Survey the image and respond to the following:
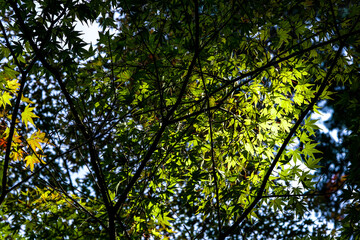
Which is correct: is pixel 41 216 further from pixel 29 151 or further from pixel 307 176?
pixel 307 176

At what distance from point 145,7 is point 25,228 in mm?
2538

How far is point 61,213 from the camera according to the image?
3.17 m

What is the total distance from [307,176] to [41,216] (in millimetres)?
2558

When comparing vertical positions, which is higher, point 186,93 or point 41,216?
point 186,93

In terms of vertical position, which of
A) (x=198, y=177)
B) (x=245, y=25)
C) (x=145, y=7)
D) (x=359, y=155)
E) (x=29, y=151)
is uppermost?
(x=145, y=7)

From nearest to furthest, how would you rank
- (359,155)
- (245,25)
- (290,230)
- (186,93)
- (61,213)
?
(359,155)
(245,25)
(186,93)
(61,213)
(290,230)

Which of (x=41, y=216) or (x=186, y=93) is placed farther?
(x=41, y=216)

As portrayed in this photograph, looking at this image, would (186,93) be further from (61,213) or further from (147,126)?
(61,213)

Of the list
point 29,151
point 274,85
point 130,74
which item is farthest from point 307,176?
point 29,151

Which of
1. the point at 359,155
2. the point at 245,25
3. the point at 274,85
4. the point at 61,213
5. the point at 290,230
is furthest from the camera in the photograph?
the point at 290,230

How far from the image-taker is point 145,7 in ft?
6.93

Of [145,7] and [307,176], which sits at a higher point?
[145,7]

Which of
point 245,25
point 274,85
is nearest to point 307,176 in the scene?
point 274,85

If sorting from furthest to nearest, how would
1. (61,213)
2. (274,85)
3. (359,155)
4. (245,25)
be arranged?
(61,213), (274,85), (245,25), (359,155)
